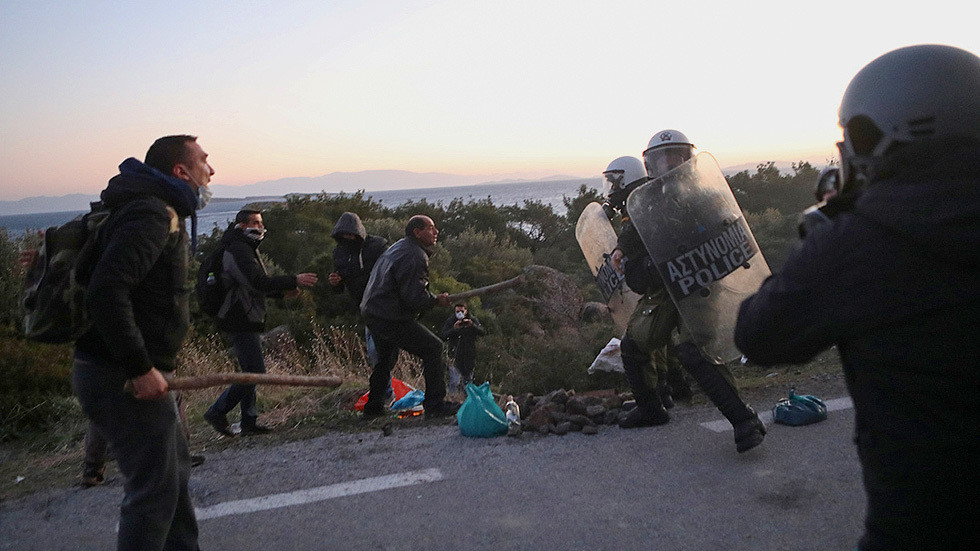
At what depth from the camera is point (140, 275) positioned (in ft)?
9.55

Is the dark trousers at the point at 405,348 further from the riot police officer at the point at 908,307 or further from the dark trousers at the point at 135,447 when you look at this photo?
the riot police officer at the point at 908,307

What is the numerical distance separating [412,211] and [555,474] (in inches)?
1006

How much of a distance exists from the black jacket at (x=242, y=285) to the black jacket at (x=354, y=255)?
1.60 metres

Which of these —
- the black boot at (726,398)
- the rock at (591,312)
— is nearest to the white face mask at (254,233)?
the black boot at (726,398)

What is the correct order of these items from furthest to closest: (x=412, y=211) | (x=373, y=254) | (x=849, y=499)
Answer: (x=412, y=211) < (x=373, y=254) < (x=849, y=499)

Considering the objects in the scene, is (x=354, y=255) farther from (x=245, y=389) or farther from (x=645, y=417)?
(x=645, y=417)

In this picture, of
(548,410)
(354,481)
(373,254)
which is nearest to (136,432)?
(354,481)

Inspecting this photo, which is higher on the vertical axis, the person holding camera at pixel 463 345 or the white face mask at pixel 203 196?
the white face mask at pixel 203 196

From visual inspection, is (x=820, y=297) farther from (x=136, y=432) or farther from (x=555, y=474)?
(x=555, y=474)

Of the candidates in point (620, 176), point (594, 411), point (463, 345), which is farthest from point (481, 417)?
point (463, 345)

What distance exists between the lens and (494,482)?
4648mm

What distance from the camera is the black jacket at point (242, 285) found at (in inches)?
237

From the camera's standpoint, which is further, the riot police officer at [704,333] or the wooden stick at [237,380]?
the riot police officer at [704,333]

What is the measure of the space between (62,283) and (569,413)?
3.81 metres
